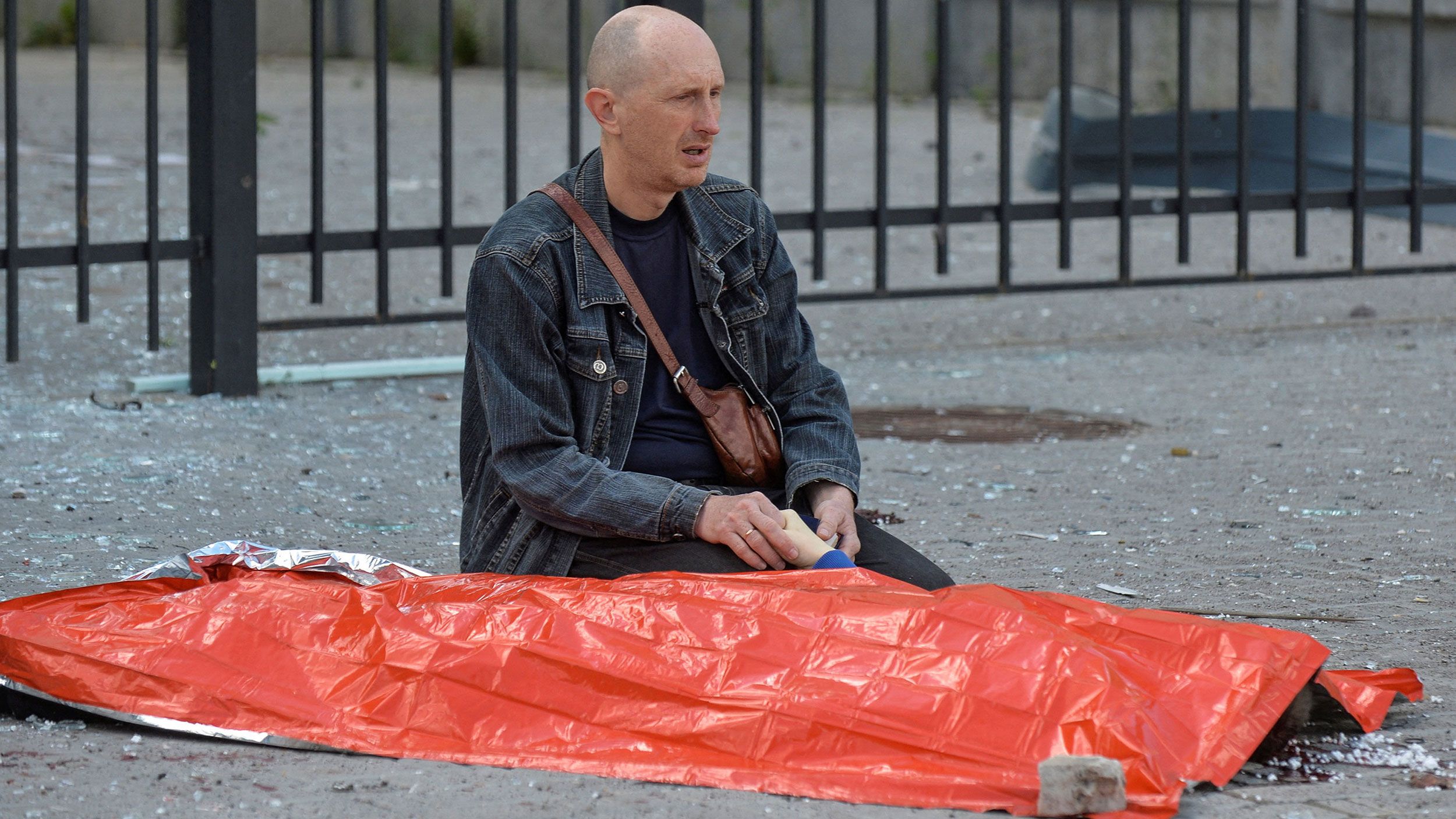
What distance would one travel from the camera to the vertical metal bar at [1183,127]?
674 cm

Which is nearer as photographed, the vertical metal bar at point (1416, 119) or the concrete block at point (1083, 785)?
the concrete block at point (1083, 785)

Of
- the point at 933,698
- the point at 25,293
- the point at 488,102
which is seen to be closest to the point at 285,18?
the point at 488,102

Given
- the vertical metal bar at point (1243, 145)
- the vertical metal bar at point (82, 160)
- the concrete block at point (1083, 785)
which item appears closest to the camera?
the concrete block at point (1083, 785)

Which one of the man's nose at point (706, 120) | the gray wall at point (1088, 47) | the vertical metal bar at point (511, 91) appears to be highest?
the gray wall at point (1088, 47)

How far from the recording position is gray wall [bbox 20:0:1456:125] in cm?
1350

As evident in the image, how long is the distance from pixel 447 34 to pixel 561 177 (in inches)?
121

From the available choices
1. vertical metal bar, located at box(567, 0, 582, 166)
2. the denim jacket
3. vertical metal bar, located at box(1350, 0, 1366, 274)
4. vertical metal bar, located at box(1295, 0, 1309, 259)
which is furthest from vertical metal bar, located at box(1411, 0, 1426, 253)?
the denim jacket

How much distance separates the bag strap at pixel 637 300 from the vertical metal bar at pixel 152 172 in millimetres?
3001

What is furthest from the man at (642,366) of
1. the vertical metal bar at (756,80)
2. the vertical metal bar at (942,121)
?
the vertical metal bar at (942,121)

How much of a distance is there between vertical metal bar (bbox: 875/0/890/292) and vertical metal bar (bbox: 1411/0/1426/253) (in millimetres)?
2249

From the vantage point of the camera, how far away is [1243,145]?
694 cm

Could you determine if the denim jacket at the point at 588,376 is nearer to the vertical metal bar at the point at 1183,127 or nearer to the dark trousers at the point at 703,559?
the dark trousers at the point at 703,559

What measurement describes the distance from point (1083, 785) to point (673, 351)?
1.18 metres

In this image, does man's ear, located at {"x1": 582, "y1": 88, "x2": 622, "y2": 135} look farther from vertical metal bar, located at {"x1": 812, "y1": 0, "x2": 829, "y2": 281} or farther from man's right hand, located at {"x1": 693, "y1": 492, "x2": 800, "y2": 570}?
vertical metal bar, located at {"x1": 812, "y1": 0, "x2": 829, "y2": 281}
